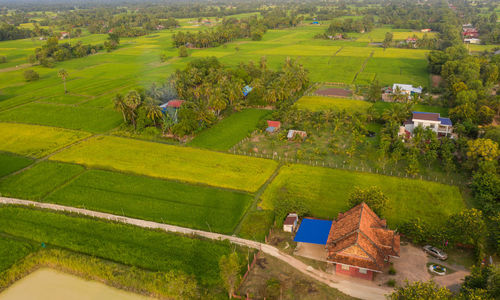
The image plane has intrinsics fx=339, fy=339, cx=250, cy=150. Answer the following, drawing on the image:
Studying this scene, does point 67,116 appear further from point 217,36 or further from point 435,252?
point 217,36

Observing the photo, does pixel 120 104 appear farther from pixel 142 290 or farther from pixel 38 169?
pixel 142 290

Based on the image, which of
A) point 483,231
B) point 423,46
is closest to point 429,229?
point 483,231

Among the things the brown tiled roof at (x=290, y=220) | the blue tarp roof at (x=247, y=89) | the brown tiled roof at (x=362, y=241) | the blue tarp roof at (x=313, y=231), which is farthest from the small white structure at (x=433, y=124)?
the blue tarp roof at (x=247, y=89)

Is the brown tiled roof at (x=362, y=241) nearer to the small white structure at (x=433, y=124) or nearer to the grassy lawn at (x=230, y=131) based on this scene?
the grassy lawn at (x=230, y=131)

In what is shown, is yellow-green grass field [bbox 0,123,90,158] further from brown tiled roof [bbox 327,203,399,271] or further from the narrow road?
brown tiled roof [bbox 327,203,399,271]

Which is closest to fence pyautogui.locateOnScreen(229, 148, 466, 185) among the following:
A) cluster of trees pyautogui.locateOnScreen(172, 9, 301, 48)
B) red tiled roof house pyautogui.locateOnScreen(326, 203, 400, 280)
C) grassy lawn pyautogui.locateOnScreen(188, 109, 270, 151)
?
grassy lawn pyautogui.locateOnScreen(188, 109, 270, 151)

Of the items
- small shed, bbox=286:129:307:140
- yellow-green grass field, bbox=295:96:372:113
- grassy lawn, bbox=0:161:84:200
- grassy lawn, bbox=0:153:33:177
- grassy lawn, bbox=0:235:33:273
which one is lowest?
yellow-green grass field, bbox=295:96:372:113

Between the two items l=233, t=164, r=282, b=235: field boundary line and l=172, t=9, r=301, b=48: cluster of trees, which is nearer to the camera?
l=233, t=164, r=282, b=235: field boundary line
